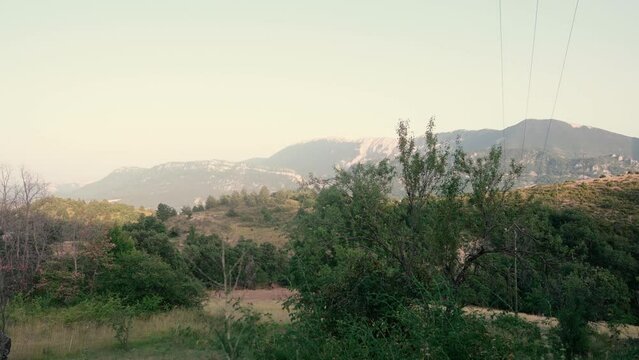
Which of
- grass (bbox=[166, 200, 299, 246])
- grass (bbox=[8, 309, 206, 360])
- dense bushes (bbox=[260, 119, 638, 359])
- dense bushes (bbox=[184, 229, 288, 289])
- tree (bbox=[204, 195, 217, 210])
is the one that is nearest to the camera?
dense bushes (bbox=[260, 119, 638, 359])

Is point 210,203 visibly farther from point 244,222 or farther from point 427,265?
point 427,265

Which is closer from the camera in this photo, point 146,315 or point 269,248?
point 146,315

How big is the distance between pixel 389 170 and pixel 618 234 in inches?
1122

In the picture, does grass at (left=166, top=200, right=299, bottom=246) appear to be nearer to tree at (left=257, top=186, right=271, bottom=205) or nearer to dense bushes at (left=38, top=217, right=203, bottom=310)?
tree at (left=257, top=186, right=271, bottom=205)

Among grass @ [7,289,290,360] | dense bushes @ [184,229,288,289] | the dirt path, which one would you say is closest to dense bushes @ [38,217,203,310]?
the dirt path

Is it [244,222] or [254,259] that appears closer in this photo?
[254,259]

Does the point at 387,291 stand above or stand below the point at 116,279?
above

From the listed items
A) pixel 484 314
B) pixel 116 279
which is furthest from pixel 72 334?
pixel 484 314

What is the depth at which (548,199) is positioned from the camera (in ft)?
144

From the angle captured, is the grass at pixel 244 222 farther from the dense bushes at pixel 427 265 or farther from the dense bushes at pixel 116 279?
the dense bushes at pixel 427 265

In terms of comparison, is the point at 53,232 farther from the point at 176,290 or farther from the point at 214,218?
the point at 214,218

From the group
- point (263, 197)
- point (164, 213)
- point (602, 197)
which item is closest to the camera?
point (602, 197)

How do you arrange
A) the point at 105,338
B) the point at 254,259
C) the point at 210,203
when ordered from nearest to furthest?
the point at 105,338
the point at 254,259
the point at 210,203

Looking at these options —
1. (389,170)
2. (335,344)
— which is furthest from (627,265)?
(335,344)
